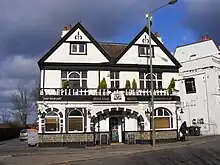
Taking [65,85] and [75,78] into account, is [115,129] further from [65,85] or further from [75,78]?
[65,85]

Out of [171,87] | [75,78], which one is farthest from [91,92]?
[171,87]

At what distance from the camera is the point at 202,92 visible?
40.1m

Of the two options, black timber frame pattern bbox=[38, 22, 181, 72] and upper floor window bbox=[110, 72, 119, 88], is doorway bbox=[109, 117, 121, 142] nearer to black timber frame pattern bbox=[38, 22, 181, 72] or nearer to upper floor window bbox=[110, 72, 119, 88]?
upper floor window bbox=[110, 72, 119, 88]

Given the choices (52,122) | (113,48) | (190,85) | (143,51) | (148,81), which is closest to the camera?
(52,122)

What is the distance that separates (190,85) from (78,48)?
1736 centimetres

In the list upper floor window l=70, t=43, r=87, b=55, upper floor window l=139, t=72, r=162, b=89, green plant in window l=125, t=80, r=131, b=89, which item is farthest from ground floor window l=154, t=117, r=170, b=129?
upper floor window l=70, t=43, r=87, b=55

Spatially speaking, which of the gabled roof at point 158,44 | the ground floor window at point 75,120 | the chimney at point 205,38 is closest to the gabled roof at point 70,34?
the gabled roof at point 158,44

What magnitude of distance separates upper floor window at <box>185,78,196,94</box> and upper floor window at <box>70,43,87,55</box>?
55.2 feet

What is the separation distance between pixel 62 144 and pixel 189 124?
1990cm

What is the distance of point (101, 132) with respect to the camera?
28484 mm

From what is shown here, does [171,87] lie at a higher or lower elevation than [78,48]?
lower

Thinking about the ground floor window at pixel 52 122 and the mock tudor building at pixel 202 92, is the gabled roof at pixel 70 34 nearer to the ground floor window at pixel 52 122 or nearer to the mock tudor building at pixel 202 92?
the ground floor window at pixel 52 122

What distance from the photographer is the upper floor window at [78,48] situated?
3011 centimetres

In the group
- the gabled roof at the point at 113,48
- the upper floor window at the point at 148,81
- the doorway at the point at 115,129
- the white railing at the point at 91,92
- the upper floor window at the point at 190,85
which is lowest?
the doorway at the point at 115,129
